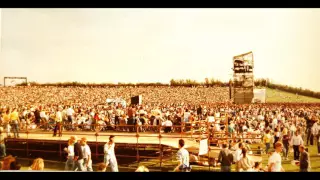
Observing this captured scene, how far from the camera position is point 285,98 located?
15.2 m

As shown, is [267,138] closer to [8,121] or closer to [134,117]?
[134,117]

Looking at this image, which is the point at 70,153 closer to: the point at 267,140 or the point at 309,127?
the point at 267,140

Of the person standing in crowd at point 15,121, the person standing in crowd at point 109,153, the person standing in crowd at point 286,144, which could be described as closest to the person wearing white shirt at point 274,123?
the person standing in crowd at point 286,144

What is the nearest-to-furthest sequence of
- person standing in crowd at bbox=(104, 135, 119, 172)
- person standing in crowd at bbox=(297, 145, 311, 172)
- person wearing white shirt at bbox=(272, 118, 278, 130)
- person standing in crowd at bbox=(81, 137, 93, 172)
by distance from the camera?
person standing in crowd at bbox=(297, 145, 311, 172) < person standing in crowd at bbox=(104, 135, 119, 172) < person standing in crowd at bbox=(81, 137, 93, 172) < person wearing white shirt at bbox=(272, 118, 278, 130)

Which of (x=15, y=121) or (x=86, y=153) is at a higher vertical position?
(x=15, y=121)

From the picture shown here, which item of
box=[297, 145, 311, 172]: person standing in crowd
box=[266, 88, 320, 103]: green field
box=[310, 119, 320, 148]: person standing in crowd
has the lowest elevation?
box=[297, 145, 311, 172]: person standing in crowd

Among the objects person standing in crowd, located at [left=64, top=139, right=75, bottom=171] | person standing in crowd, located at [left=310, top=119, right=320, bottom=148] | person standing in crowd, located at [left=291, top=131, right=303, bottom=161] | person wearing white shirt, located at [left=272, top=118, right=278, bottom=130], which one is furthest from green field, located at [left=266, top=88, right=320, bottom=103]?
person standing in crowd, located at [left=64, top=139, right=75, bottom=171]

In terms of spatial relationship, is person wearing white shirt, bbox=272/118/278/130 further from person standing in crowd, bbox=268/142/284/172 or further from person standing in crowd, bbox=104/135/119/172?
person standing in crowd, bbox=104/135/119/172

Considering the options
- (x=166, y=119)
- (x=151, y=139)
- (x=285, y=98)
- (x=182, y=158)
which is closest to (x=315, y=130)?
(x=285, y=98)

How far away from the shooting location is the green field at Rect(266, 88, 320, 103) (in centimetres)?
1176

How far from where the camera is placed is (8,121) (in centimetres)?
1214
